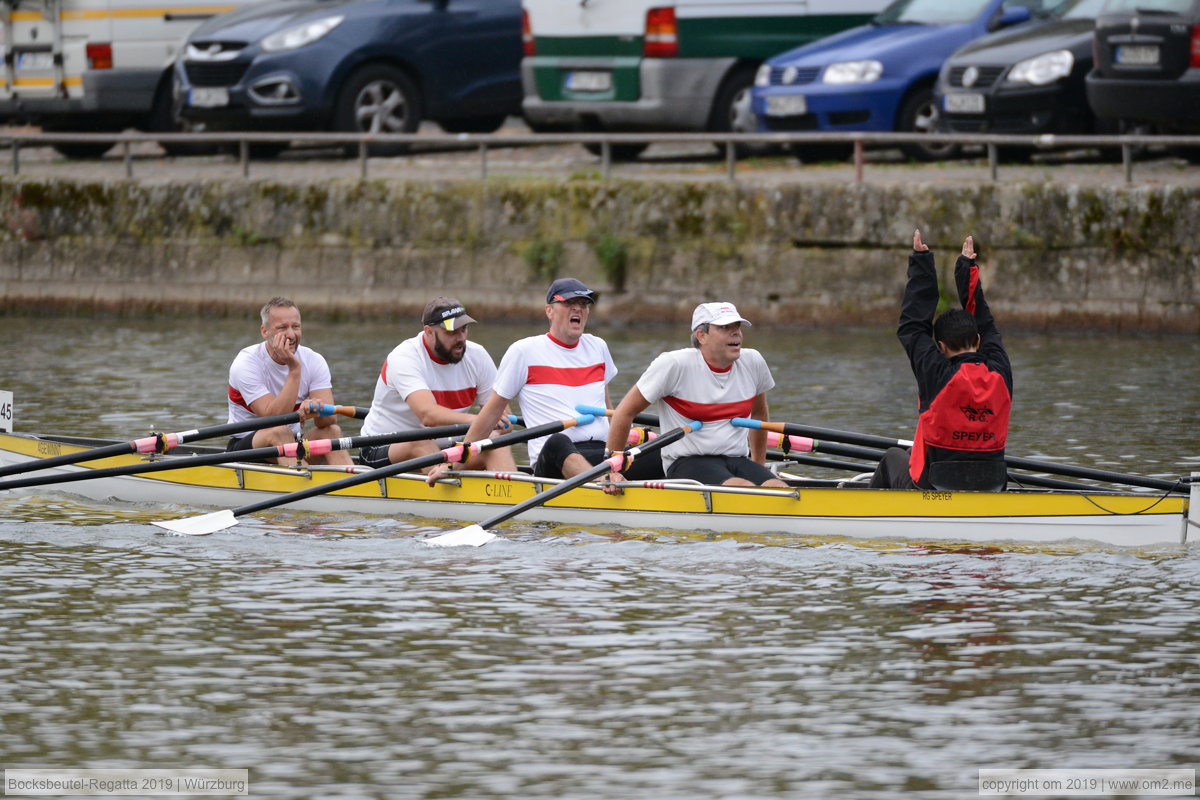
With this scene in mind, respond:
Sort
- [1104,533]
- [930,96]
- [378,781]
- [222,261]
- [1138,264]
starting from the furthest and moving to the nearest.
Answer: [222,261], [930,96], [1138,264], [1104,533], [378,781]

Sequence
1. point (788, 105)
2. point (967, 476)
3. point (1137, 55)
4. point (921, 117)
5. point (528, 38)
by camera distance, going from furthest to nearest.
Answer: point (528, 38) → point (921, 117) → point (788, 105) → point (1137, 55) → point (967, 476)

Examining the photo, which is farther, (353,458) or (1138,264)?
(1138,264)

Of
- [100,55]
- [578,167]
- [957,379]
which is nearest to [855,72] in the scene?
[578,167]

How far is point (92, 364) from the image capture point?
19234 mm

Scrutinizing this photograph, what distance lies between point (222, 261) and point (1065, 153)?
29.6 ft

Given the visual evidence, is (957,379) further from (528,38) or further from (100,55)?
(100,55)

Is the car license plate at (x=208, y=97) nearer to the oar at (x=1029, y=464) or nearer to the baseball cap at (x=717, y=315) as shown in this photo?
the baseball cap at (x=717, y=315)

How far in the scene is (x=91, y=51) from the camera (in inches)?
A: 981

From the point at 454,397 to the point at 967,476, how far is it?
3250 millimetres

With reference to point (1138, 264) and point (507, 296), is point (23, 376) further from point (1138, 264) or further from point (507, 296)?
point (1138, 264)

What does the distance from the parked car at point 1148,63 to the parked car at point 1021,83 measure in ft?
2.68

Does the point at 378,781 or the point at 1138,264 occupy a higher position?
the point at 1138,264

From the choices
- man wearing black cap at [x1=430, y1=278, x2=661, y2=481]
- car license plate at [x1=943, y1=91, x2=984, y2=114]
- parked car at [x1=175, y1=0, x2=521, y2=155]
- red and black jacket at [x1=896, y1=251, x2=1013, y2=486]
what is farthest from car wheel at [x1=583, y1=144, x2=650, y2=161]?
red and black jacket at [x1=896, y1=251, x2=1013, y2=486]

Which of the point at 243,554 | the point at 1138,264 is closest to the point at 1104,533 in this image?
the point at 243,554
